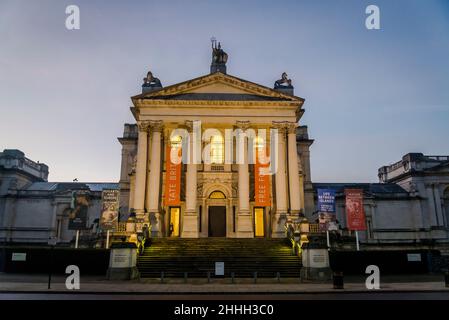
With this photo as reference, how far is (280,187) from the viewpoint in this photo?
33062 millimetres

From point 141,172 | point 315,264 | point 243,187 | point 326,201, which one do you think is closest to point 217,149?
point 243,187

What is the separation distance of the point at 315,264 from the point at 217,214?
49.2 feet

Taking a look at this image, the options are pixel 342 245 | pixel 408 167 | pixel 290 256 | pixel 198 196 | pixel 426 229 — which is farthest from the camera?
pixel 408 167

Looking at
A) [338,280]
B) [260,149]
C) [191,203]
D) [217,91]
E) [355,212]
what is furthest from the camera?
[217,91]

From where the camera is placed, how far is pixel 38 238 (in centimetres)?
4603

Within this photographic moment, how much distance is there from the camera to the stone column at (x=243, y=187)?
103 ft

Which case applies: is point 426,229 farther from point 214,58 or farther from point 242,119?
point 214,58

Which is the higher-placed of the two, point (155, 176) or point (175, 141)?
point (175, 141)

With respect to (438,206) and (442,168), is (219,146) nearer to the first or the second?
(438,206)

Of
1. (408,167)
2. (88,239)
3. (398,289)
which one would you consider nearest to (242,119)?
(88,239)

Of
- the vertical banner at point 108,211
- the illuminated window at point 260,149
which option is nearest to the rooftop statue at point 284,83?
the illuminated window at point 260,149

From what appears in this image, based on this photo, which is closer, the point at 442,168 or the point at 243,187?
the point at 243,187
